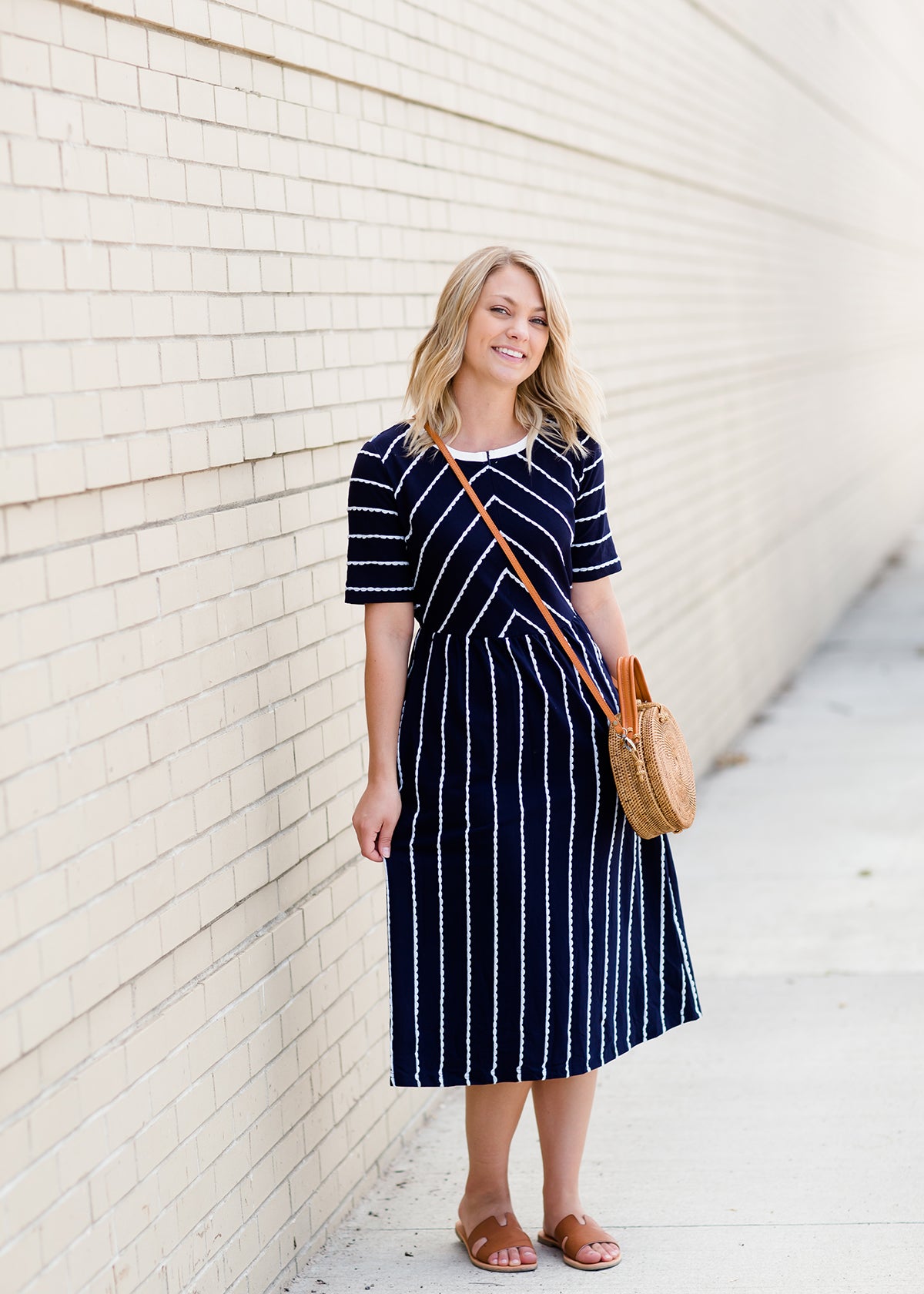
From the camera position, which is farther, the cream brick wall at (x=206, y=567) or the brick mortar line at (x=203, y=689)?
the brick mortar line at (x=203, y=689)

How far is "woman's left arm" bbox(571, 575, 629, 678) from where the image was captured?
3.53m

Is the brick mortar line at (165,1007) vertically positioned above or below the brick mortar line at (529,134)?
below

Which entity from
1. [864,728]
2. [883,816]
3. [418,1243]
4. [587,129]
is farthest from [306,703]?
[864,728]

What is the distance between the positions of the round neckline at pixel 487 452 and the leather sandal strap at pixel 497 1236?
1558 millimetres

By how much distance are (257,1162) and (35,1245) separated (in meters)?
0.92

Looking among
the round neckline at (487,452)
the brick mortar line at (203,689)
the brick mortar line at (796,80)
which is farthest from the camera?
the brick mortar line at (796,80)

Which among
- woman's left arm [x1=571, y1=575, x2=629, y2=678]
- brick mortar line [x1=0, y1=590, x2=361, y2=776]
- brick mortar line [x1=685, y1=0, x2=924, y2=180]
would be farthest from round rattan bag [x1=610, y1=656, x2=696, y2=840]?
brick mortar line [x1=685, y1=0, x2=924, y2=180]

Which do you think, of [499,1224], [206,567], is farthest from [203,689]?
[499,1224]

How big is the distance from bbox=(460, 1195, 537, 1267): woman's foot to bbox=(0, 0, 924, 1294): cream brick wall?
Answer: 33cm

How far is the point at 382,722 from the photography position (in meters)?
3.33

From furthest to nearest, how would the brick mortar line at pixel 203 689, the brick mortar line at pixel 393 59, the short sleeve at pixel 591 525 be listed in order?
the short sleeve at pixel 591 525
the brick mortar line at pixel 393 59
the brick mortar line at pixel 203 689

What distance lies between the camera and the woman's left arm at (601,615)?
3527 mm

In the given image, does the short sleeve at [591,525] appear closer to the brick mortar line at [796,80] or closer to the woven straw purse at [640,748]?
the woven straw purse at [640,748]

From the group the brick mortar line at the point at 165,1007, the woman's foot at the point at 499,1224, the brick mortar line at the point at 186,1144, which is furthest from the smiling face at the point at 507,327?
the woman's foot at the point at 499,1224
